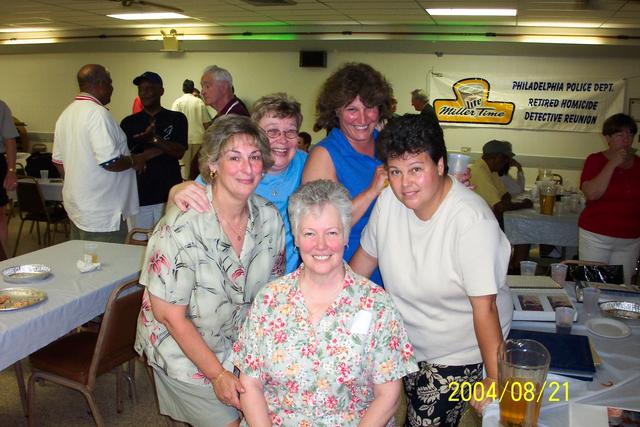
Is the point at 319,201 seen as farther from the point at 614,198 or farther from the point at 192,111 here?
the point at 192,111

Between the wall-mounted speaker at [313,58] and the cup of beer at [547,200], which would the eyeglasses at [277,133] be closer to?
the cup of beer at [547,200]

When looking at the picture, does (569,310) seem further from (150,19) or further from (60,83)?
(60,83)

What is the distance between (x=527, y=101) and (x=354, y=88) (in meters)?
7.73

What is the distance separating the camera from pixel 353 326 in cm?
164

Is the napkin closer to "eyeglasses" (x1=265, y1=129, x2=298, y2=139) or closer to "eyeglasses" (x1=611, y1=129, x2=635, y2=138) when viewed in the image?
"eyeglasses" (x1=265, y1=129, x2=298, y2=139)

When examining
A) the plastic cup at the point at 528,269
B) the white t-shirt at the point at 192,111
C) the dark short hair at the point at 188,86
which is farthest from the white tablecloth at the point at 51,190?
the plastic cup at the point at 528,269

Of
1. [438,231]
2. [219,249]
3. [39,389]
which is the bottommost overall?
[39,389]

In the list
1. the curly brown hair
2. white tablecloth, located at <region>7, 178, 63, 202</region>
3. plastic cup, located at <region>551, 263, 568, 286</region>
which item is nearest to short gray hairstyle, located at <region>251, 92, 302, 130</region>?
the curly brown hair

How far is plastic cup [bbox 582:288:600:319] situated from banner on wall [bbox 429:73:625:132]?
746 cm

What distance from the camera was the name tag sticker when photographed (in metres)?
1.64

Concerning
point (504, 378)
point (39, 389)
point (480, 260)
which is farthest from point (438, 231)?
point (39, 389)

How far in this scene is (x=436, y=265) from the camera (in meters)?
1.73

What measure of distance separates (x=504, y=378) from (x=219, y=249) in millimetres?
959

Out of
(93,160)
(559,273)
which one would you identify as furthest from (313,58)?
(559,273)
